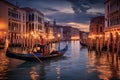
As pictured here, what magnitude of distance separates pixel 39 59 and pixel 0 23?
1745cm

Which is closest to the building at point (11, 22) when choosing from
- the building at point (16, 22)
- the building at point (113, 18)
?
the building at point (16, 22)

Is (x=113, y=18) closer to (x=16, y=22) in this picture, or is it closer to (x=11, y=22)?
(x=11, y=22)

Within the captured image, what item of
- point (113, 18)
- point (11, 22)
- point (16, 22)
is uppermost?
point (16, 22)

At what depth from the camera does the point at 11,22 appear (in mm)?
34438

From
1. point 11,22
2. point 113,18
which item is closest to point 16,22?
point 11,22

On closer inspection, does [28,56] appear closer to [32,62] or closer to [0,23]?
[32,62]

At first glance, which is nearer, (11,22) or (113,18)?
(113,18)

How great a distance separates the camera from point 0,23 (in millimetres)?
31719

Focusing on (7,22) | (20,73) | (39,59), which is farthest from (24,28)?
(20,73)

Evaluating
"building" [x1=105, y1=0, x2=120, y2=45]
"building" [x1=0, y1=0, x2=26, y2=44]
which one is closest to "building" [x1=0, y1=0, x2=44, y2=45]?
"building" [x1=0, y1=0, x2=26, y2=44]

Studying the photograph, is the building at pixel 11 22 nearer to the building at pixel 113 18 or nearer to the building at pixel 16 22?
the building at pixel 16 22

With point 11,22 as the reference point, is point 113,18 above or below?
below

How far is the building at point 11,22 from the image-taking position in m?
32.0

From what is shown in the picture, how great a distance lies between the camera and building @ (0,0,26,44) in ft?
105
